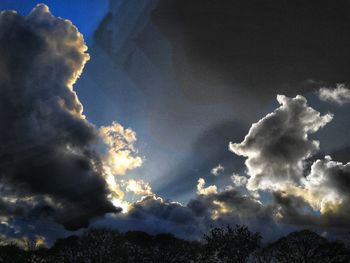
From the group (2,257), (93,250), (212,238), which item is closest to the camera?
(2,257)

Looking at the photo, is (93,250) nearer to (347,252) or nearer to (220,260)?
(220,260)

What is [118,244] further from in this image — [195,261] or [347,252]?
[347,252]

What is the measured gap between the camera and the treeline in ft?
321

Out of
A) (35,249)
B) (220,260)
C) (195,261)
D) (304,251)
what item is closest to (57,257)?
(35,249)

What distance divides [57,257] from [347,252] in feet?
286

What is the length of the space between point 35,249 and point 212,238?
182 ft

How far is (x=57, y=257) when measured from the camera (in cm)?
12038

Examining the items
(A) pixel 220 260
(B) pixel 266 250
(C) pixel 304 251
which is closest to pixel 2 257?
(A) pixel 220 260

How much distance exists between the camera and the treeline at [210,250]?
97.9 m

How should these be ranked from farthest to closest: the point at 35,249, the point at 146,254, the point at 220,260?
1. the point at 146,254
2. the point at 35,249
3. the point at 220,260

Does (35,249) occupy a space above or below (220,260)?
above

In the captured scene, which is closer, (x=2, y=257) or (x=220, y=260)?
(x=2, y=257)

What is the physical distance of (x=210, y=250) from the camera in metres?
105

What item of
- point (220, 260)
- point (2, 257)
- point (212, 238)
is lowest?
point (2, 257)
